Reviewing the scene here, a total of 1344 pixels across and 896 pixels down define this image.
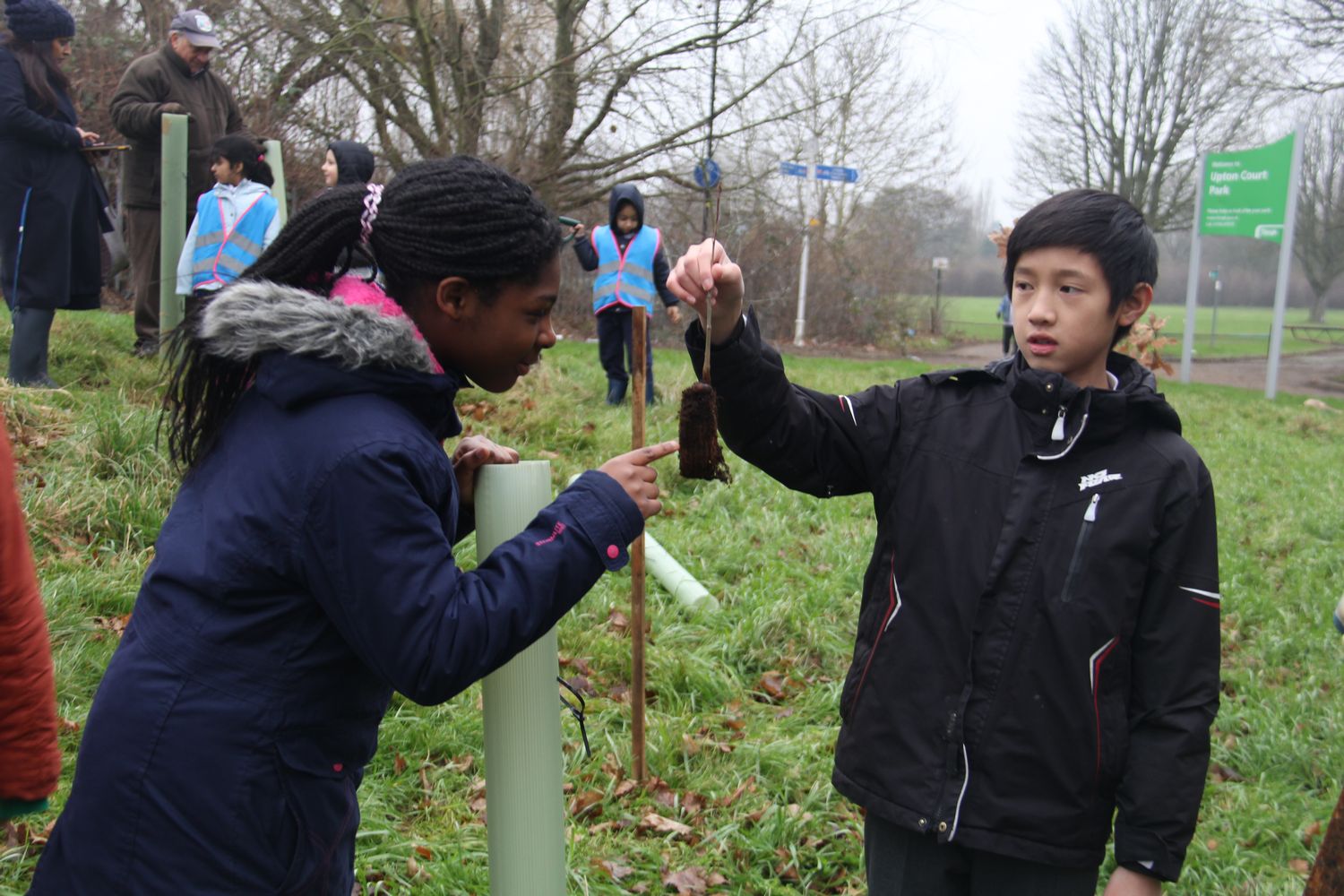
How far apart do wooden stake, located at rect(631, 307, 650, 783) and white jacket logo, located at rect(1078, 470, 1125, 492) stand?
3.29 feet

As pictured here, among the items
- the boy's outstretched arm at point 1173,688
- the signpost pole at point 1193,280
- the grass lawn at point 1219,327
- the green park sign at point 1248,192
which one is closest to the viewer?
the boy's outstretched arm at point 1173,688

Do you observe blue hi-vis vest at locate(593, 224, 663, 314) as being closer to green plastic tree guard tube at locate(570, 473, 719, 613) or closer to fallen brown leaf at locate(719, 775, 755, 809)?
green plastic tree guard tube at locate(570, 473, 719, 613)

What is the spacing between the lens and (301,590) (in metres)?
1.48

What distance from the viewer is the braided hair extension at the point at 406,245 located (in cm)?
162

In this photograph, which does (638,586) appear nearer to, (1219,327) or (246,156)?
(246,156)

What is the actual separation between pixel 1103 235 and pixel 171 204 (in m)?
5.48

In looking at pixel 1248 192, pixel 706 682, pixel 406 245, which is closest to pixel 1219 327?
pixel 1248 192

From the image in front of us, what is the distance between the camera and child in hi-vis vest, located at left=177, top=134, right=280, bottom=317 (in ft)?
19.8

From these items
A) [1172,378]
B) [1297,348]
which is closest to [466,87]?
[1172,378]

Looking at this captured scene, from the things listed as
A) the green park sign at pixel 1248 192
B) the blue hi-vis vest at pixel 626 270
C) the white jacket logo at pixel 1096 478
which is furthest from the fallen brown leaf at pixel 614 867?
the green park sign at pixel 1248 192

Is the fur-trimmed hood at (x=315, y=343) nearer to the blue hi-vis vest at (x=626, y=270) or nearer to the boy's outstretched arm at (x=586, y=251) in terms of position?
the blue hi-vis vest at (x=626, y=270)

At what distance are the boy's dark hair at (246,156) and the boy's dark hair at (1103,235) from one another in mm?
5345

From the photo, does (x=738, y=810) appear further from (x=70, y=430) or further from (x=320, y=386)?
(x=70, y=430)

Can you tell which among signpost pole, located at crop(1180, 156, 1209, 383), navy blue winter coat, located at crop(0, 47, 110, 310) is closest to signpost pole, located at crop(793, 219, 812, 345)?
signpost pole, located at crop(1180, 156, 1209, 383)
